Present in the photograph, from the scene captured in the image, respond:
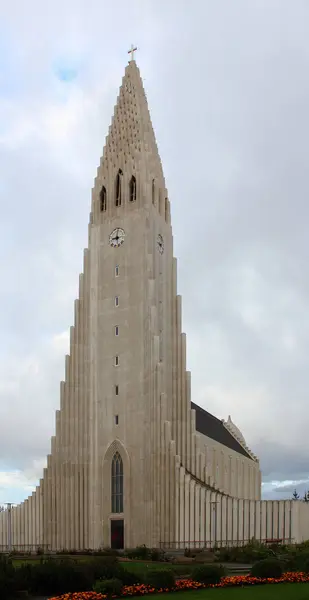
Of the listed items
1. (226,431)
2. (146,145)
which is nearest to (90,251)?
(146,145)

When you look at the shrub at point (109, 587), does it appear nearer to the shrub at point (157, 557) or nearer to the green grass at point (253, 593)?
the green grass at point (253, 593)

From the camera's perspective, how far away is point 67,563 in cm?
2608

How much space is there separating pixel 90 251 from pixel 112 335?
355 inches

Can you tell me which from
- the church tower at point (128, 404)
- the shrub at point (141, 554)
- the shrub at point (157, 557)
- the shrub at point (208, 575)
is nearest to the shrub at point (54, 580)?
the shrub at point (208, 575)

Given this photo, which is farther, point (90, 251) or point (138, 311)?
point (90, 251)

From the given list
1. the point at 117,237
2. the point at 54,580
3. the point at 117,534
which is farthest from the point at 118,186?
the point at 54,580

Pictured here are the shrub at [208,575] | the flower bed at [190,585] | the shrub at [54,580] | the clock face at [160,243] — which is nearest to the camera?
the flower bed at [190,585]

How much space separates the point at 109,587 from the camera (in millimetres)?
23672

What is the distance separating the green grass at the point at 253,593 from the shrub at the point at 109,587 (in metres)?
1.07

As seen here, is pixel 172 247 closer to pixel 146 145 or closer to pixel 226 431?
pixel 146 145

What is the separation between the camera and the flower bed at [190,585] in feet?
73.7

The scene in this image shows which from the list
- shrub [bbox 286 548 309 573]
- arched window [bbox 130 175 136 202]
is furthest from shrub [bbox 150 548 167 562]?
arched window [bbox 130 175 136 202]

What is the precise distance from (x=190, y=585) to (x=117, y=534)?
4083 centimetres

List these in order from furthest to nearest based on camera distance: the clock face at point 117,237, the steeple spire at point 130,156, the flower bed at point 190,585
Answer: the steeple spire at point 130,156 → the clock face at point 117,237 → the flower bed at point 190,585
